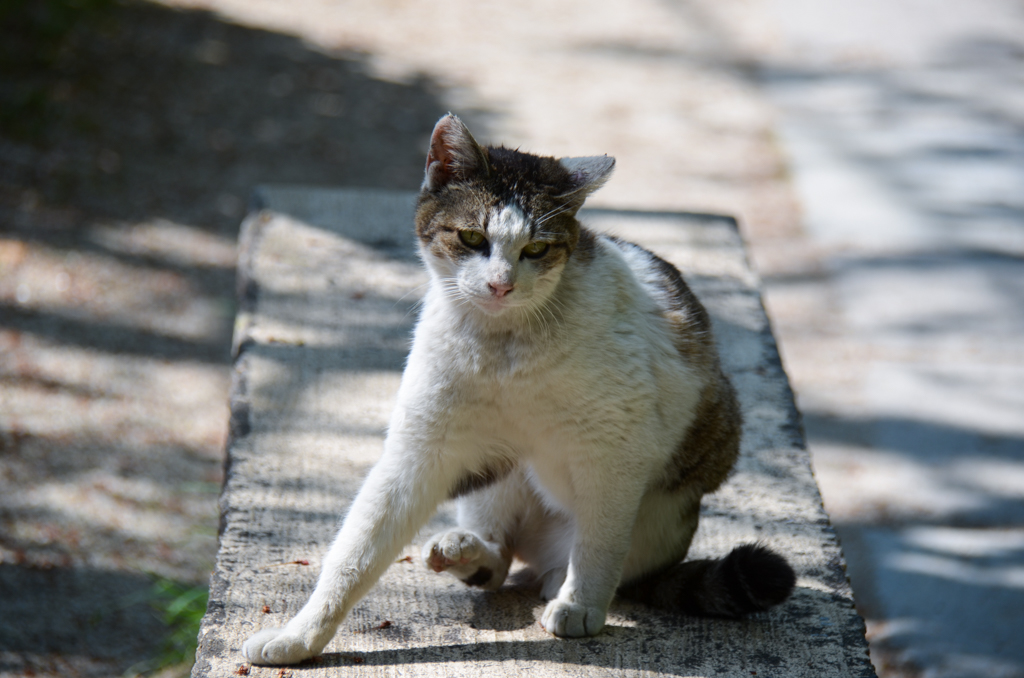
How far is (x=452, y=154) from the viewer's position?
6.77 ft

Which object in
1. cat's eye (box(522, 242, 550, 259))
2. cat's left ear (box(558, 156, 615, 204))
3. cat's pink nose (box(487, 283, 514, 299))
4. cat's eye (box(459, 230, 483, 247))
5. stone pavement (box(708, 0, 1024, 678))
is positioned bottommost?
stone pavement (box(708, 0, 1024, 678))

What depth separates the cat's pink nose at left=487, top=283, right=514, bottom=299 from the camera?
1.92 metres

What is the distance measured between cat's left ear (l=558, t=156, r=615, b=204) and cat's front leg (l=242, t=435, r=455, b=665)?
2.19 feet

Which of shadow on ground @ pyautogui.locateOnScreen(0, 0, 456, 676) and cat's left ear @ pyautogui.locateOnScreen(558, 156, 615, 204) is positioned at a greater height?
cat's left ear @ pyautogui.locateOnScreen(558, 156, 615, 204)

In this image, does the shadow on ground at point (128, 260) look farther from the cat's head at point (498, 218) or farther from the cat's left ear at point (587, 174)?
the cat's left ear at point (587, 174)

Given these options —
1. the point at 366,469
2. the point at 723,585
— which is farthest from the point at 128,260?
the point at 723,585

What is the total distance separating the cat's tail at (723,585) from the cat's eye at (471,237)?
0.92 metres

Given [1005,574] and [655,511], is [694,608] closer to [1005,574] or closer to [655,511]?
[655,511]

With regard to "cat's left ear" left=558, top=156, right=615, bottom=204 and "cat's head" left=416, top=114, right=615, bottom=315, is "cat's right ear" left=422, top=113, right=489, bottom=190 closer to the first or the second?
"cat's head" left=416, top=114, right=615, bottom=315

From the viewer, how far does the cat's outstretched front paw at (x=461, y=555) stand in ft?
7.15

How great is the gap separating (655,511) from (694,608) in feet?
0.85

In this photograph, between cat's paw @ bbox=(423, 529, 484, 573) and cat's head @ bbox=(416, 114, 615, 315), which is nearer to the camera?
cat's head @ bbox=(416, 114, 615, 315)

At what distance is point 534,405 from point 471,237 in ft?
1.27

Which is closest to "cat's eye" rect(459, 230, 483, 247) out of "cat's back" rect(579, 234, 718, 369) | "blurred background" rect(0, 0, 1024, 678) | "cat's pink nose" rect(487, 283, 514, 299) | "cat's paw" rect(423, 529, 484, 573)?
"cat's pink nose" rect(487, 283, 514, 299)
